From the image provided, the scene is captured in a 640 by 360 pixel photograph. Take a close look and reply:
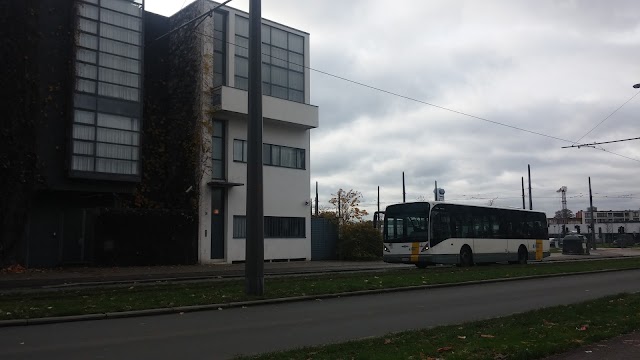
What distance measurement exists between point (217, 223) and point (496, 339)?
2395 cm

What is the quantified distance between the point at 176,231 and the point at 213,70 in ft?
29.3

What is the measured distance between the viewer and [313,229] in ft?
118

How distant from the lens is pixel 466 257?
26.2 m

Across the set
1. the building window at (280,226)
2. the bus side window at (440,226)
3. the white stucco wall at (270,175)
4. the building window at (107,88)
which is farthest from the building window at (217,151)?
the bus side window at (440,226)

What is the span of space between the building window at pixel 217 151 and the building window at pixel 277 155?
745 millimetres

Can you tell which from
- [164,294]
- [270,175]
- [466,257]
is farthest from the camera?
[270,175]

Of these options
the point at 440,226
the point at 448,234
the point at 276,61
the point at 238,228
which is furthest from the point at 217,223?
the point at 448,234

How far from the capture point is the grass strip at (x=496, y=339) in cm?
697

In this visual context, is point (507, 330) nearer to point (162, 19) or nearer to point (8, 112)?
point (8, 112)

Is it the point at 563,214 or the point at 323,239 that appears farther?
the point at 563,214

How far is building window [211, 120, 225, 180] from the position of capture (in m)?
30.8

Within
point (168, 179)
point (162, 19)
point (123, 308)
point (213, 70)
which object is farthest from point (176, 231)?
point (123, 308)

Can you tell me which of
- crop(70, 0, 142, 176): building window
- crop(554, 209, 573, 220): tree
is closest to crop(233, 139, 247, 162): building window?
crop(70, 0, 142, 176): building window

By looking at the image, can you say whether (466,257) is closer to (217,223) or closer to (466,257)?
(466,257)
